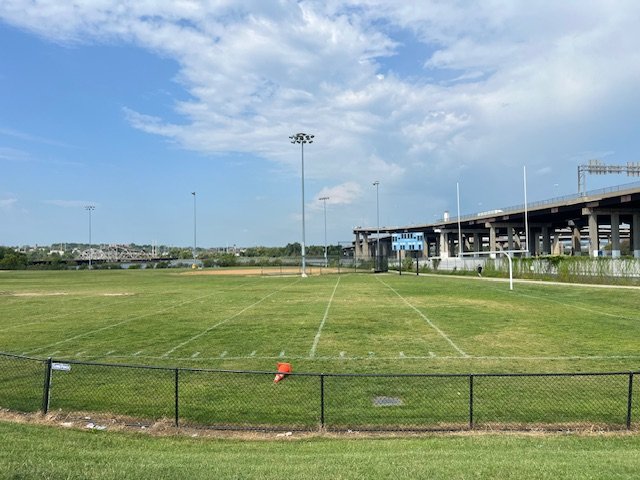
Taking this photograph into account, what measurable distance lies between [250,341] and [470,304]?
639 inches

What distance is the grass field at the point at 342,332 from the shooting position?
14688 mm

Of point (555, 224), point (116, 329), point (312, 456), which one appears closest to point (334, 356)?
point (312, 456)

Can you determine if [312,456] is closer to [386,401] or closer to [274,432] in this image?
[274,432]

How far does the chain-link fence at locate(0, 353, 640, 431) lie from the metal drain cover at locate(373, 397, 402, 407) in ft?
0.07

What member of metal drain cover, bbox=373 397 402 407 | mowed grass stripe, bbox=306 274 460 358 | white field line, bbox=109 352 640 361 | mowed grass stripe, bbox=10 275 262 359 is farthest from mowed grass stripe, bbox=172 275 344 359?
metal drain cover, bbox=373 397 402 407

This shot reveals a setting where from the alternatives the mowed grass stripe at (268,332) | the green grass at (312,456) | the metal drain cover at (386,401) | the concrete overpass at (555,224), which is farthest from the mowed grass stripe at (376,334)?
the concrete overpass at (555,224)

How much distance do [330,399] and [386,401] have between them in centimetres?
117

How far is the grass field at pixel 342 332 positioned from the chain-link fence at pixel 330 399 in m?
1.64

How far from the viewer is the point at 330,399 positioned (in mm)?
10945

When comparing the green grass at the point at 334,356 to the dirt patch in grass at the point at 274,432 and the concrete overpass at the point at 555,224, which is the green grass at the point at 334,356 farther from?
the concrete overpass at the point at 555,224

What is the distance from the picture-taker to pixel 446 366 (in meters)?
13.9

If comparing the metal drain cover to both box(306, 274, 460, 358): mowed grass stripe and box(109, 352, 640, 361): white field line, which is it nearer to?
box(109, 352, 640, 361): white field line

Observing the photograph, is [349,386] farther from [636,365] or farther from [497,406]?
[636,365]

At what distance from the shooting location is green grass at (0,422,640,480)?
251 inches
